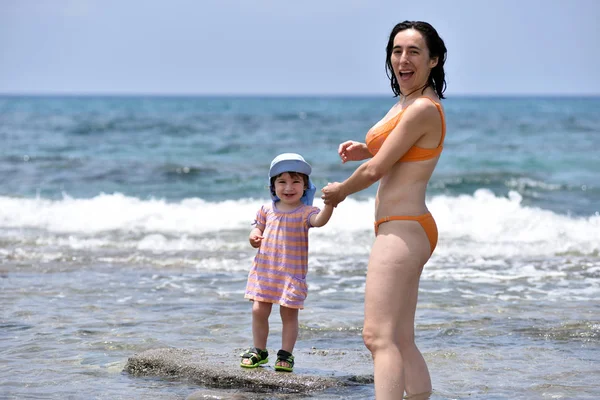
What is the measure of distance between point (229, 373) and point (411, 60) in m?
2.26

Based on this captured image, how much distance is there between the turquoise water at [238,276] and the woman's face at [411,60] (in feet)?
6.39

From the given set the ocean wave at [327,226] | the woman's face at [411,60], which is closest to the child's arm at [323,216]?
the woman's face at [411,60]

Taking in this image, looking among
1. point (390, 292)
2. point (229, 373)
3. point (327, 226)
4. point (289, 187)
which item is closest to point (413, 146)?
point (390, 292)

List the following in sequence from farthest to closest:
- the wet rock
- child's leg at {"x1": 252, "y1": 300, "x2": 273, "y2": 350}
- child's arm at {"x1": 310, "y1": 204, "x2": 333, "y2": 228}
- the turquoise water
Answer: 1. the turquoise water
2. child's leg at {"x1": 252, "y1": 300, "x2": 273, "y2": 350}
3. the wet rock
4. child's arm at {"x1": 310, "y1": 204, "x2": 333, "y2": 228}

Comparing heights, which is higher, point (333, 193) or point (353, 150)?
point (353, 150)

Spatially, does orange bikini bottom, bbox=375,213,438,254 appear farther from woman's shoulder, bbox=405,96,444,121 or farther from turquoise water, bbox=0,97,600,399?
turquoise water, bbox=0,97,600,399

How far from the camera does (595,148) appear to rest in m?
27.1

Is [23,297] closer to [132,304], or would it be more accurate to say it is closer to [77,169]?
[132,304]

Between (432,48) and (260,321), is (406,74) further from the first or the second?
(260,321)

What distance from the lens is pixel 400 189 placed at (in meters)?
3.93

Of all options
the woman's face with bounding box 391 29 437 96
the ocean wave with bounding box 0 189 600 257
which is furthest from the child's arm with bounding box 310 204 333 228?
the ocean wave with bounding box 0 189 600 257

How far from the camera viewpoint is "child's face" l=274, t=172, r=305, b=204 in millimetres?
5188

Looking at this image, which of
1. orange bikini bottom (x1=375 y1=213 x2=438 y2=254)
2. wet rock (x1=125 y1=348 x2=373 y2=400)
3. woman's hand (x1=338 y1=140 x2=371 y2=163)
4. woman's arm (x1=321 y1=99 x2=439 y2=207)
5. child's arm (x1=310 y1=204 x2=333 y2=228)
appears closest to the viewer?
woman's arm (x1=321 y1=99 x2=439 y2=207)

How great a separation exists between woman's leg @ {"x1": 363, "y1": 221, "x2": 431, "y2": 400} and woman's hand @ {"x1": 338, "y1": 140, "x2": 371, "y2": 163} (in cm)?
54
